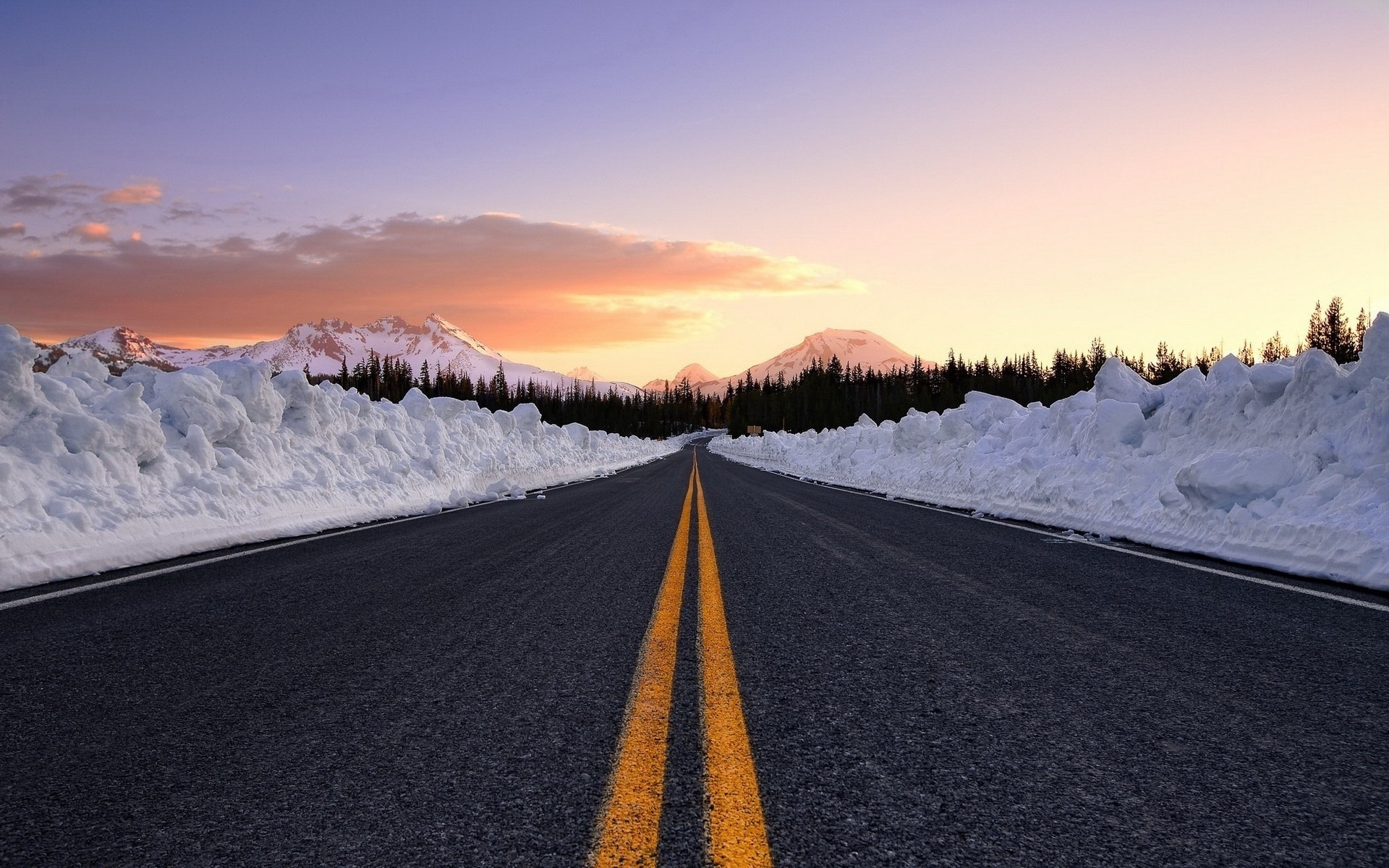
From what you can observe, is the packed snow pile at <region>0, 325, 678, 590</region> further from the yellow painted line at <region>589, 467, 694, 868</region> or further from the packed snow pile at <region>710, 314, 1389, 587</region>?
the packed snow pile at <region>710, 314, 1389, 587</region>

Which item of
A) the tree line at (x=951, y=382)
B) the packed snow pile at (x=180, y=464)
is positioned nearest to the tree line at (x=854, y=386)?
the tree line at (x=951, y=382)

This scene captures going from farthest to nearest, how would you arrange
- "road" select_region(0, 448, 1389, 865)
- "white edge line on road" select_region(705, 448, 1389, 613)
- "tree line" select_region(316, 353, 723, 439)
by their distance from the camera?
"tree line" select_region(316, 353, 723, 439)
"white edge line on road" select_region(705, 448, 1389, 613)
"road" select_region(0, 448, 1389, 865)

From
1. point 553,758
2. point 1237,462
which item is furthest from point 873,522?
point 553,758

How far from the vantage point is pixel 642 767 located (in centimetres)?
254

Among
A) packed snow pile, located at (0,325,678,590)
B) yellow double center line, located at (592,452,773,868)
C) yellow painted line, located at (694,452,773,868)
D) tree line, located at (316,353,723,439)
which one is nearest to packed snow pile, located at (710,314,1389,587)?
yellow painted line, located at (694,452,773,868)

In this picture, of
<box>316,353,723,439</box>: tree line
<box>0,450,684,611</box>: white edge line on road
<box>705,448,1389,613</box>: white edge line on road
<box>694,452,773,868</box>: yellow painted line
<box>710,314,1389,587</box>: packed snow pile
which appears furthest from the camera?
<box>316,353,723,439</box>: tree line

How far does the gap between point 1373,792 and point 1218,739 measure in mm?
477

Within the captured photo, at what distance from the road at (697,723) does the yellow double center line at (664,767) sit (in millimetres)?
17

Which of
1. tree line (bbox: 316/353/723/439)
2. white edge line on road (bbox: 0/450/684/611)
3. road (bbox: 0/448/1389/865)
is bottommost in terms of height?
white edge line on road (bbox: 0/450/684/611)

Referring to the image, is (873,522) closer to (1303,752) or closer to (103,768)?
(1303,752)

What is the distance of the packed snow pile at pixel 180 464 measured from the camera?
24.4 ft

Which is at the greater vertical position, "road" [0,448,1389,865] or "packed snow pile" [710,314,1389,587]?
"packed snow pile" [710,314,1389,587]

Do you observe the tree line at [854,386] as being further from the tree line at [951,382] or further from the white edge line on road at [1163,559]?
the white edge line on road at [1163,559]

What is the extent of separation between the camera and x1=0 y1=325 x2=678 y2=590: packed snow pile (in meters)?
7.43
